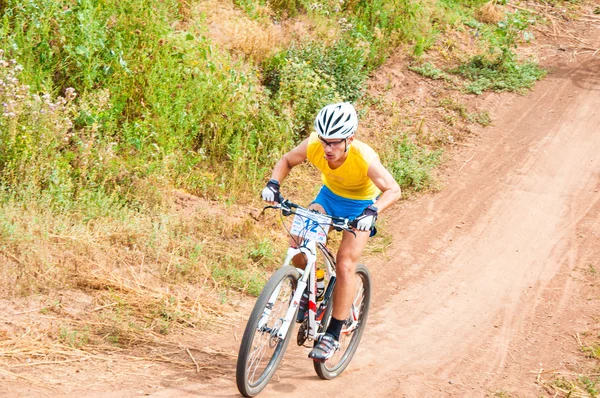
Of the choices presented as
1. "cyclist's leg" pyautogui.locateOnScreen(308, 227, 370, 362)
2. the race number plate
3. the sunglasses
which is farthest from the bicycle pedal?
the sunglasses

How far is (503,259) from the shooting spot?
916 cm

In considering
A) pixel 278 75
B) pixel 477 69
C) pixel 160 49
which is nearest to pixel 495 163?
pixel 477 69

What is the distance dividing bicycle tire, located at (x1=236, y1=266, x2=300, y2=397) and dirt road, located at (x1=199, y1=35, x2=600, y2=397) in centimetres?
24

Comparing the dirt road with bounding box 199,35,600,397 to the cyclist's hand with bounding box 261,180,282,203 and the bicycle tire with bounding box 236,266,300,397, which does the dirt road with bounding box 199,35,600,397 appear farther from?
the cyclist's hand with bounding box 261,180,282,203

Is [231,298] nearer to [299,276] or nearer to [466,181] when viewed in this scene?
[299,276]

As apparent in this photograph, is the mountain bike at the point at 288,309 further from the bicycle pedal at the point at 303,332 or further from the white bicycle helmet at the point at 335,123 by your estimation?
the white bicycle helmet at the point at 335,123

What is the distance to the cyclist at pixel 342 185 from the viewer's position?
206 inches

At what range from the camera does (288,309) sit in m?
5.24

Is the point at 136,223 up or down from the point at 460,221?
up

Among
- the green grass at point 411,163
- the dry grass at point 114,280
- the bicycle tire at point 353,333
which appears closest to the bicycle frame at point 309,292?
the bicycle tire at point 353,333

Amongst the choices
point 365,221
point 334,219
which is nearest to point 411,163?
point 334,219

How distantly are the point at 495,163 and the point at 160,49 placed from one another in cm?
575

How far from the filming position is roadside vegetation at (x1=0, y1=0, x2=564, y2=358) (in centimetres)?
658

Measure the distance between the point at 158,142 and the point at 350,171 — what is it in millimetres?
4052
